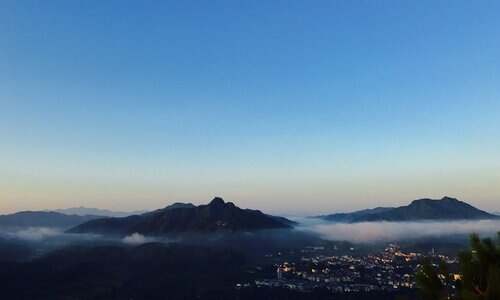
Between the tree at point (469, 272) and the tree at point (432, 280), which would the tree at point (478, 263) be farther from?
the tree at point (432, 280)

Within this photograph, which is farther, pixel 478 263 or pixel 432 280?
pixel 432 280

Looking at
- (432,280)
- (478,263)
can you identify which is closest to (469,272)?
(478,263)

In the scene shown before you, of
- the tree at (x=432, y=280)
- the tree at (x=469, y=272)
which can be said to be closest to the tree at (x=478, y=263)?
the tree at (x=469, y=272)

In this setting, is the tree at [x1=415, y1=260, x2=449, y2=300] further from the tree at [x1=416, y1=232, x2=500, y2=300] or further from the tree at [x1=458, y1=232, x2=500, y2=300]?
the tree at [x1=458, y1=232, x2=500, y2=300]

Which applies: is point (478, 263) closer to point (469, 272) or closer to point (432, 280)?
point (469, 272)

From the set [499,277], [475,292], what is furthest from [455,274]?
[499,277]

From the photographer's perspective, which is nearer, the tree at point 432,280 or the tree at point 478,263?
the tree at point 478,263

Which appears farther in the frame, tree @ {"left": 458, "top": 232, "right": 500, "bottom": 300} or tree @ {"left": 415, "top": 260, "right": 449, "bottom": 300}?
tree @ {"left": 415, "top": 260, "right": 449, "bottom": 300}

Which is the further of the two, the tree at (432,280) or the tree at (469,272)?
the tree at (432,280)

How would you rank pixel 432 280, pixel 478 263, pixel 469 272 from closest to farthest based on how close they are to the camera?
pixel 469 272 → pixel 478 263 → pixel 432 280

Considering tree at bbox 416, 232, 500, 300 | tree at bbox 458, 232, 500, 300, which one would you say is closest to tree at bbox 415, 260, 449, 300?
tree at bbox 416, 232, 500, 300

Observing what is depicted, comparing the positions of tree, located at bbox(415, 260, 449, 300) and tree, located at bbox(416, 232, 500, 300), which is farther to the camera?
tree, located at bbox(415, 260, 449, 300)
